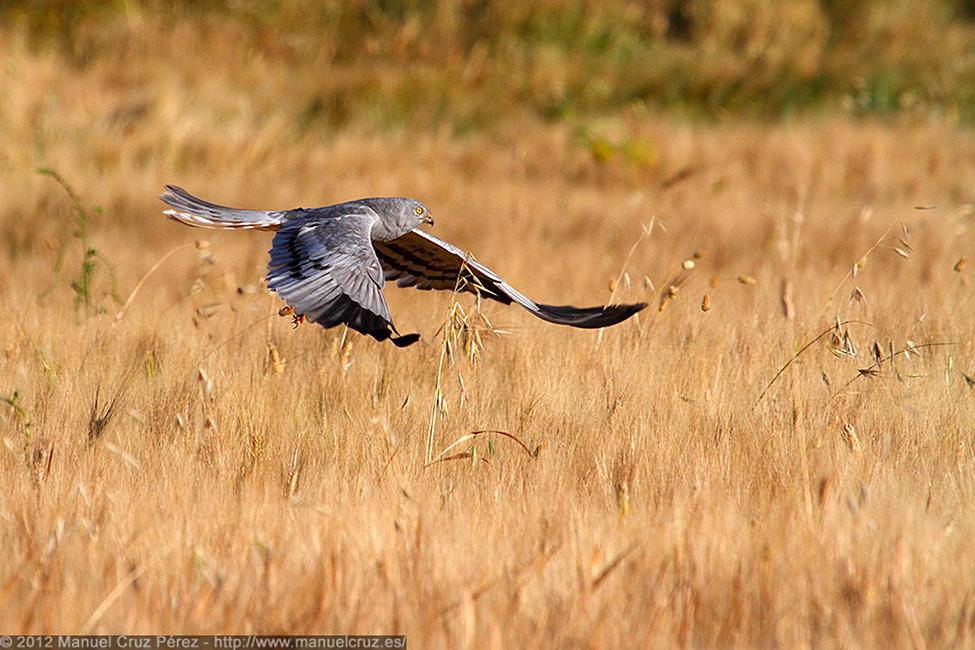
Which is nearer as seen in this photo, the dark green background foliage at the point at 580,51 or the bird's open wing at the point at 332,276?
the bird's open wing at the point at 332,276

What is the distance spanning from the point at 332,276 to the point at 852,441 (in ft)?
4.95

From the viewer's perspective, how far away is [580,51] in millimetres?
12273

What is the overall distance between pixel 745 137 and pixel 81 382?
686cm

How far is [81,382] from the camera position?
401 cm

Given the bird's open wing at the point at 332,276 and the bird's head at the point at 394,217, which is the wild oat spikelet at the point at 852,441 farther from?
the bird's head at the point at 394,217

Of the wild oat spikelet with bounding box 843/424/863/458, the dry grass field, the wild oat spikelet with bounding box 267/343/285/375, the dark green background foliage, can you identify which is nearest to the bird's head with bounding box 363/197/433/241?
the dry grass field

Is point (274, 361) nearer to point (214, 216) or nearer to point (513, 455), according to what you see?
point (214, 216)

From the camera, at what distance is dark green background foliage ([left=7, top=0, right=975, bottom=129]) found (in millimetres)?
10656

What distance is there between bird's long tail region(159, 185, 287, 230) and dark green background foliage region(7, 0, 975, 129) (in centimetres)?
582

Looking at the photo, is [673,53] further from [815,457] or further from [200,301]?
[815,457]

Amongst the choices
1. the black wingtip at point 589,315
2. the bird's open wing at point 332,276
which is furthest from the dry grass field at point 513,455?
the bird's open wing at point 332,276

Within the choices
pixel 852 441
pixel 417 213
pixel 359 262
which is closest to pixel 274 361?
pixel 359 262

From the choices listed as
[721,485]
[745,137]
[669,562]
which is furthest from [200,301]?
[745,137]

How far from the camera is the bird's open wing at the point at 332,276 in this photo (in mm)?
3371
